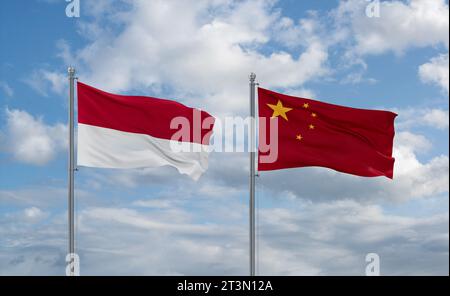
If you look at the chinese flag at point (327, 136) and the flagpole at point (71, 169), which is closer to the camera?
the flagpole at point (71, 169)

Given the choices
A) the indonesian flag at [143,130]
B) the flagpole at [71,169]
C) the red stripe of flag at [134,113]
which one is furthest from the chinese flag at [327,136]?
the flagpole at [71,169]

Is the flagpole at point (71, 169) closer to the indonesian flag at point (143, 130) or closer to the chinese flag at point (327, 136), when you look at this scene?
the indonesian flag at point (143, 130)

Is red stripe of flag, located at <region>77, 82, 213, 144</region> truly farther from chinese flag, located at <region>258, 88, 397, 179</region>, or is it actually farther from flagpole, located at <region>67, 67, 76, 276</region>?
chinese flag, located at <region>258, 88, 397, 179</region>

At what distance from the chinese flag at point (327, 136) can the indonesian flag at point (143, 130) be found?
195 cm

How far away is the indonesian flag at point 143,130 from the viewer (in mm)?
20875

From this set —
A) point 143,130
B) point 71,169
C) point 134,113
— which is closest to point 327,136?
point 143,130

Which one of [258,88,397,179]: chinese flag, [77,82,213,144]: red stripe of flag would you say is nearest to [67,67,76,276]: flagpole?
[77,82,213,144]: red stripe of flag

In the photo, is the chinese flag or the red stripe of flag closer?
the red stripe of flag

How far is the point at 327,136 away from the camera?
71.8ft

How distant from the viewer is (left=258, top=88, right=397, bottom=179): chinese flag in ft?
69.6

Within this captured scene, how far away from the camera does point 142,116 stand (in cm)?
2128

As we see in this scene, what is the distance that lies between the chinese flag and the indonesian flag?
195cm
